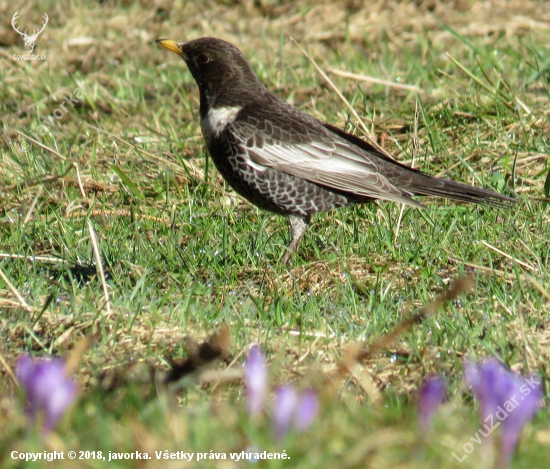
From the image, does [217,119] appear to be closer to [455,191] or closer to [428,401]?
[455,191]

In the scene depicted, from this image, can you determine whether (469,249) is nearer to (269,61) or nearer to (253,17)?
(269,61)

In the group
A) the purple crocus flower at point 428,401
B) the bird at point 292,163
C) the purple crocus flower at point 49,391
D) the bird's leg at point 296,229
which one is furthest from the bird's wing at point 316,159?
the purple crocus flower at point 49,391

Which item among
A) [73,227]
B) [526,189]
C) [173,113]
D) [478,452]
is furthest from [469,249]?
[173,113]

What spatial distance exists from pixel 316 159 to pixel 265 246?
703 millimetres

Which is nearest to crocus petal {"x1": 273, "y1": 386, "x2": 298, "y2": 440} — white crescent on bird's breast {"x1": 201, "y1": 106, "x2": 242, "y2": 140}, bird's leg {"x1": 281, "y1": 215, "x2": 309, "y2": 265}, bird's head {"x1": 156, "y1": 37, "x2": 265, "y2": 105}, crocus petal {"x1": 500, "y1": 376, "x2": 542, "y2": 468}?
crocus petal {"x1": 500, "y1": 376, "x2": 542, "y2": 468}

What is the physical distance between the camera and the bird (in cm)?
552

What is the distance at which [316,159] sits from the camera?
570 centimetres

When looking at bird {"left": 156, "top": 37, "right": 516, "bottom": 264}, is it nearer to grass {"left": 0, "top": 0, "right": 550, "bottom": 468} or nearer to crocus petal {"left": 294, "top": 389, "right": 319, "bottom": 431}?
grass {"left": 0, "top": 0, "right": 550, "bottom": 468}

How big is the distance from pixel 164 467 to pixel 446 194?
12.0 ft

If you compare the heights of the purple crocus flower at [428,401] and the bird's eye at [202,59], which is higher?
the purple crocus flower at [428,401]

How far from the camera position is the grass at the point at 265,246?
260 centimetres

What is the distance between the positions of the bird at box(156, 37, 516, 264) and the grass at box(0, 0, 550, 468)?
0.68 ft

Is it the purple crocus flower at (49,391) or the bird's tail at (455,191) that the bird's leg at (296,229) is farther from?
the purple crocus flower at (49,391)

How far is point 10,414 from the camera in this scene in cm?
264
